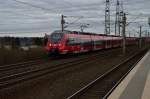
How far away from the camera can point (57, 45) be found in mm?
38750

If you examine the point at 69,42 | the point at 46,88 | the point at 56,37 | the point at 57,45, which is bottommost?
the point at 46,88

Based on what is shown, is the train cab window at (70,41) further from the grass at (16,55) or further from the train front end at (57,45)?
the grass at (16,55)

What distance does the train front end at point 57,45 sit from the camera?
38.7m

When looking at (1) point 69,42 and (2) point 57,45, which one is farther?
(1) point 69,42

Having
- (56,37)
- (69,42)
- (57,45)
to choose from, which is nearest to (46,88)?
(57,45)

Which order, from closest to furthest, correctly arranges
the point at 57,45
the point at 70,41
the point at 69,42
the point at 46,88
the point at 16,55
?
the point at 46,88 < the point at 16,55 < the point at 57,45 < the point at 69,42 < the point at 70,41

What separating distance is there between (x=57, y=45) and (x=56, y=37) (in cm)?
121

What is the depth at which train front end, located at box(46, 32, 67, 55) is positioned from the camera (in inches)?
1524

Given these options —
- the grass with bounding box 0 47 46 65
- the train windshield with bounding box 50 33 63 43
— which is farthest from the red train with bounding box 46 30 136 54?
the grass with bounding box 0 47 46 65

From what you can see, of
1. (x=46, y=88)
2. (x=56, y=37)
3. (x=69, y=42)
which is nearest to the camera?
(x=46, y=88)

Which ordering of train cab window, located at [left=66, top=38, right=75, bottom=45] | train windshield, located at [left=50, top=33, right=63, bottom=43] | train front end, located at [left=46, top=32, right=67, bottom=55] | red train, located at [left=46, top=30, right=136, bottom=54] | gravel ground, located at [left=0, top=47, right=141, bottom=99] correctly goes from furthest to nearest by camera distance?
train cab window, located at [left=66, top=38, right=75, bottom=45] < train windshield, located at [left=50, top=33, right=63, bottom=43] < red train, located at [left=46, top=30, right=136, bottom=54] < train front end, located at [left=46, top=32, right=67, bottom=55] < gravel ground, located at [left=0, top=47, right=141, bottom=99]

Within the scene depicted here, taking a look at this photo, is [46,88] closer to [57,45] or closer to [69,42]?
[57,45]

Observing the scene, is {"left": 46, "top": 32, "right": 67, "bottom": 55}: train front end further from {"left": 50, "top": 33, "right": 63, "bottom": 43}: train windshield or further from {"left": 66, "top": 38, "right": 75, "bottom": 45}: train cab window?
{"left": 66, "top": 38, "right": 75, "bottom": 45}: train cab window

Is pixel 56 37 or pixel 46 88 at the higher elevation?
pixel 56 37
